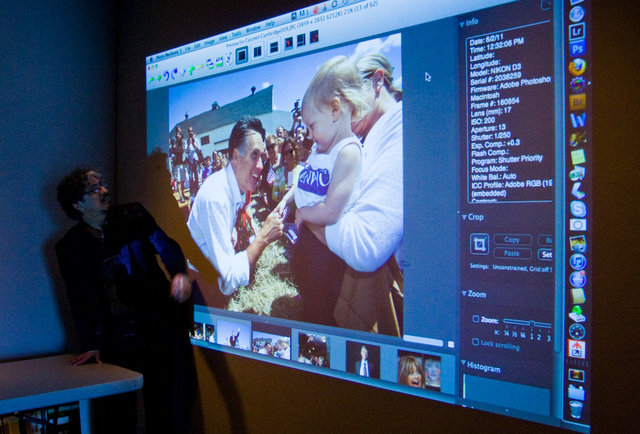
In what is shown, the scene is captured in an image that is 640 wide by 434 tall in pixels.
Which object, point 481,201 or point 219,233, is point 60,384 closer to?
point 219,233

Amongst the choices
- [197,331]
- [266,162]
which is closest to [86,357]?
[197,331]

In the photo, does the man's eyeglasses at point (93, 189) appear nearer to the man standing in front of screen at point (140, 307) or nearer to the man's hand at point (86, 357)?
the man standing in front of screen at point (140, 307)

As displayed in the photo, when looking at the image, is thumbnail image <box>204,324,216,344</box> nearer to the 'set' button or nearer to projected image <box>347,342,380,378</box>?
projected image <box>347,342,380,378</box>

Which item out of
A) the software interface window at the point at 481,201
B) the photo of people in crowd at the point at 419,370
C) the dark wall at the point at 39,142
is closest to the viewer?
the software interface window at the point at 481,201

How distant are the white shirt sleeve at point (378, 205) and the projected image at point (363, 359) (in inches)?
12.3


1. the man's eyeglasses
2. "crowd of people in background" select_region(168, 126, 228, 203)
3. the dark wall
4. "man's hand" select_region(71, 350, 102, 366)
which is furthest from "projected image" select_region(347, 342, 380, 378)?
the dark wall

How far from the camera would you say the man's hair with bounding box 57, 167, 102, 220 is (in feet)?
8.58

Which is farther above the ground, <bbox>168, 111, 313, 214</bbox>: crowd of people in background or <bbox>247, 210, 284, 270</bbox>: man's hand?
<bbox>168, 111, 313, 214</bbox>: crowd of people in background

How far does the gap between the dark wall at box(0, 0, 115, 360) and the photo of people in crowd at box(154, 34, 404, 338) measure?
0.71 meters

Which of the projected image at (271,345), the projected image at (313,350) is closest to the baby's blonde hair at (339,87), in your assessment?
the projected image at (313,350)

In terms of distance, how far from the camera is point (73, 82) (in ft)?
9.48

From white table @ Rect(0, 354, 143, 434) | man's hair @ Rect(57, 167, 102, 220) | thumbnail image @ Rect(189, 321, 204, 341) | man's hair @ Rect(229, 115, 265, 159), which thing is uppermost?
man's hair @ Rect(229, 115, 265, 159)

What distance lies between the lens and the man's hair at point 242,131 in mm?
2242

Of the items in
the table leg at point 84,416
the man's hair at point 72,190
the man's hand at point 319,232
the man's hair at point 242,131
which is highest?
the man's hair at point 242,131
